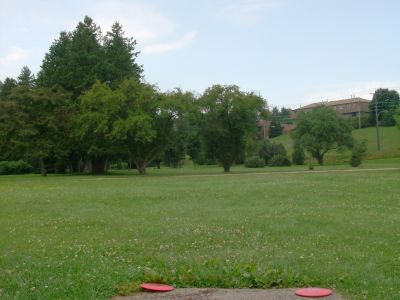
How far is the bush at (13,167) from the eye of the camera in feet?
242

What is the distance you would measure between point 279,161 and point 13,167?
4178cm

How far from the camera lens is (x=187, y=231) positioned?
11.2 meters

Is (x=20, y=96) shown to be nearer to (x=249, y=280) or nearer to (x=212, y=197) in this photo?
(x=212, y=197)

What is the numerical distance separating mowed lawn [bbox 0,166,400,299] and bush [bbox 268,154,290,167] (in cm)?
6840

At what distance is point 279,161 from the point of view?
86.2m

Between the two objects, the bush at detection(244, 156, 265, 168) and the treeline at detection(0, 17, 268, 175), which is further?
the bush at detection(244, 156, 265, 168)

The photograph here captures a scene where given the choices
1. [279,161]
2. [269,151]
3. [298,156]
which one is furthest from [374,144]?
[279,161]

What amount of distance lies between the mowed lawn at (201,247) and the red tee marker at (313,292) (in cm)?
27

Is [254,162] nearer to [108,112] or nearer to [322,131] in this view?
[322,131]

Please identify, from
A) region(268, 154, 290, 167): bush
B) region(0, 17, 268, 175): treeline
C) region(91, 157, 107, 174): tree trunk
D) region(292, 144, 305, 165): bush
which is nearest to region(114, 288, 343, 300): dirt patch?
region(0, 17, 268, 175): treeline

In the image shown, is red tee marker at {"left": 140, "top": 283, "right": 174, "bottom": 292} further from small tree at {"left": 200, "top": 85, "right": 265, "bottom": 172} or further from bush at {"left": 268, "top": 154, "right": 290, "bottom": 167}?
bush at {"left": 268, "top": 154, "right": 290, "bottom": 167}

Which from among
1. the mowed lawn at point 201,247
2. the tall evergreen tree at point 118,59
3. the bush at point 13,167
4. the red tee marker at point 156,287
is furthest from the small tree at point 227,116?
the red tee marker at point 156,287

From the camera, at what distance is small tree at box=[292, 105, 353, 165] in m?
74.1

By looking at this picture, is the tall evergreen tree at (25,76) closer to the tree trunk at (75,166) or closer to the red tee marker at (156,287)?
the tree trunk at (75,166)
